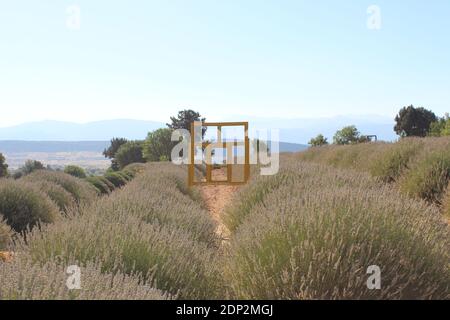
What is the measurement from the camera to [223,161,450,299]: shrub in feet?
10.7

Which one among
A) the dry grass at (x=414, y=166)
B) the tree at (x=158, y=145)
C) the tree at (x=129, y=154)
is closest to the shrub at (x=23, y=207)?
the dry grass at (x=414, y=166)

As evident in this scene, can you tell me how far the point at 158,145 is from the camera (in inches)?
1860

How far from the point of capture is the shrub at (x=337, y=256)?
3.25m

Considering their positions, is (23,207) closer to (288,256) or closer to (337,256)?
Result: (288,256)

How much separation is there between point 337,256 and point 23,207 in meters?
6.87

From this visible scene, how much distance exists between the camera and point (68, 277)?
255 cm

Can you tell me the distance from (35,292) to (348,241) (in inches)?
84.8

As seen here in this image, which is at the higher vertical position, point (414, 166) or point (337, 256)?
point (414, 166)

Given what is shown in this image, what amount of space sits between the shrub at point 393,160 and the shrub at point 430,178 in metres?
1.04
